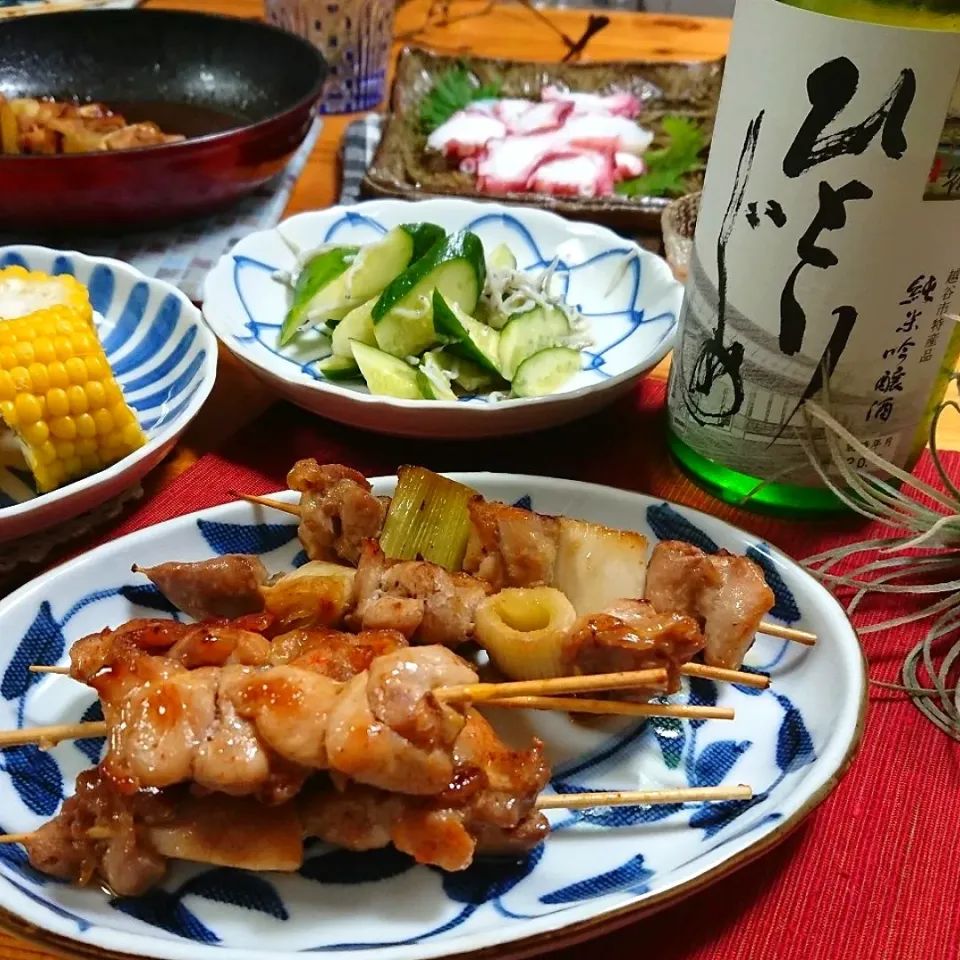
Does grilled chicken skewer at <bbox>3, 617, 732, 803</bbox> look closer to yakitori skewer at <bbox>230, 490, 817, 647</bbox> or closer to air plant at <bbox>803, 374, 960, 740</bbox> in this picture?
yakitori skewer at <bbox>230, 490, 817, 647</bbox>

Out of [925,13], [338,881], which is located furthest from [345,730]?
[925,13]

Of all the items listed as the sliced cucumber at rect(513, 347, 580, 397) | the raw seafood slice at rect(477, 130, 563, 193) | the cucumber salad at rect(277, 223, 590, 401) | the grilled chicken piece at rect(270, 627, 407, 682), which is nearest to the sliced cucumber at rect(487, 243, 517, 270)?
the cucumber salad at rect(277, 223, 590, 401)

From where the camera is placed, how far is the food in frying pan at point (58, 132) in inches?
94.5

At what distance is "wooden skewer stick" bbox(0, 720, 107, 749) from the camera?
102 centimetres

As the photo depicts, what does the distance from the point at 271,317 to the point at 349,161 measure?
1089mm

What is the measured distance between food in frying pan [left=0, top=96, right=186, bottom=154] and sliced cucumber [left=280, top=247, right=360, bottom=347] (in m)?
0.66

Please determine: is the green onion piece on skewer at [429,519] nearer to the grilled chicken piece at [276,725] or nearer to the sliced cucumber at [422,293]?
the grilled chicken piece at [276,725]

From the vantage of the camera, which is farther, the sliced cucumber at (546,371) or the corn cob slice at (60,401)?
the sliced cucumber at (546,371)

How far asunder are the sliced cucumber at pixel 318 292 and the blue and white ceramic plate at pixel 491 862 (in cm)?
75

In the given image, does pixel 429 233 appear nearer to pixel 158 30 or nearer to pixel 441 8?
pixel 158 30

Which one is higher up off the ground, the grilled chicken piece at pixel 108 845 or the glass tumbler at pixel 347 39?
the glass tumbler at pixel 347 39

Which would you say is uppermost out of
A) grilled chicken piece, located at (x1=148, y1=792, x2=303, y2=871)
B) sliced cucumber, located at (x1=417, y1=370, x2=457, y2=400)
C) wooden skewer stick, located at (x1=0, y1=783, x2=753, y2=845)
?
wooden skewer stick, located at (x1=0, y1=783, x2=753, y2=845)

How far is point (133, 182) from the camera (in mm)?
2164

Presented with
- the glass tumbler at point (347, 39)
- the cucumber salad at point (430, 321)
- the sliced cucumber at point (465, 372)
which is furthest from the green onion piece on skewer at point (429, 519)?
the glass tumbler at point (347, 39)
